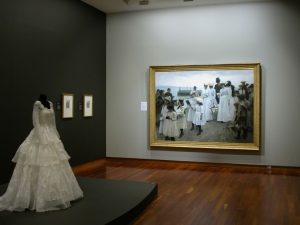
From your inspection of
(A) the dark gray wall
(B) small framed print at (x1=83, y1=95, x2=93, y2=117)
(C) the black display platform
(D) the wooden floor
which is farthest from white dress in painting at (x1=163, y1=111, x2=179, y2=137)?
(C) the black display platform

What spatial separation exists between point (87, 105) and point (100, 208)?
4.23 meters

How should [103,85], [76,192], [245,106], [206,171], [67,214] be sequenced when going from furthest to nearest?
[103,85] → [245,106] → [206,171] → [76,192] → [67,214]

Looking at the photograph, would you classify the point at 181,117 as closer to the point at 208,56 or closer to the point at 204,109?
the point at 204,109

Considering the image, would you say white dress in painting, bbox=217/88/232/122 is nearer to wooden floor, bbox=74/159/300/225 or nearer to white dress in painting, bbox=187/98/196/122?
white dress in painting, bbox=187/98/196/122

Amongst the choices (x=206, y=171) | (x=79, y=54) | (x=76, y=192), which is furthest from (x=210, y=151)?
(x=76, y=192)

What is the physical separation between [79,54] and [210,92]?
311 centimetres

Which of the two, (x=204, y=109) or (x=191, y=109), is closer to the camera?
(x=204, y=109)

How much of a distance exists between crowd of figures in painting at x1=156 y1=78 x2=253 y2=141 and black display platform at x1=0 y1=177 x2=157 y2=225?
3.09 m

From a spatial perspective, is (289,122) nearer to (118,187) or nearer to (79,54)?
(118,187)

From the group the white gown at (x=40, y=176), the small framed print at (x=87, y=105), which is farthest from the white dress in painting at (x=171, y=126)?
the white gown at (x=40, y=176)

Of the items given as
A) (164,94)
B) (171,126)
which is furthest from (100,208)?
(164,94)

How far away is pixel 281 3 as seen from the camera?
25.3 feet

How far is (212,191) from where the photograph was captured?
5.77m

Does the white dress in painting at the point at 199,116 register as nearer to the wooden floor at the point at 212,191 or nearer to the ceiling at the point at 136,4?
the wooden floor at the point at 212,191
